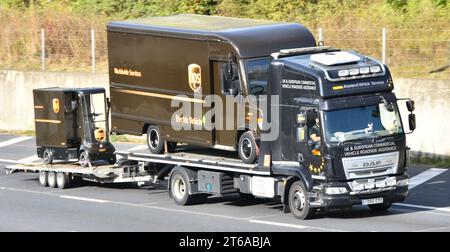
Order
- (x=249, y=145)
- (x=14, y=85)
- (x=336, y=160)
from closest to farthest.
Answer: (x=336, y=160)
(x=249, y=145)
(x=14, y=85)

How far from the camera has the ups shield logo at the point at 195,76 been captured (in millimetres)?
22875

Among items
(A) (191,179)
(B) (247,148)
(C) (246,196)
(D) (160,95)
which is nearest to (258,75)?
(B) (247,148)

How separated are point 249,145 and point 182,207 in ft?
7.65

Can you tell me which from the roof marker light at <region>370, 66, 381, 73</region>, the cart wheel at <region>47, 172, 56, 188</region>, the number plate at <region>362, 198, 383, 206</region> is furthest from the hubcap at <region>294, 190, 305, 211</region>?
the cart wheel at <region>47, 172, 56, 188</region>

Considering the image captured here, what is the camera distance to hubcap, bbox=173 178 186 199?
23516 mm

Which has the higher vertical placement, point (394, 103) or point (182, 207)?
point (394, 103)

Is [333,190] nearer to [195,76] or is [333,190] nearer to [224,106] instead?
[224,106]

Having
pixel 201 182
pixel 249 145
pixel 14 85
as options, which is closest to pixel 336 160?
pixel 249 145

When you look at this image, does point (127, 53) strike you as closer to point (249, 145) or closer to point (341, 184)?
point (249, 145)

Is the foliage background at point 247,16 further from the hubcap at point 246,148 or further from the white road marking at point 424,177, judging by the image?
the hubcap at point 246,148

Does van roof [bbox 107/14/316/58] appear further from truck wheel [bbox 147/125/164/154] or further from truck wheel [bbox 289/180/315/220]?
truck wheel [bbox 289/180/315/220]

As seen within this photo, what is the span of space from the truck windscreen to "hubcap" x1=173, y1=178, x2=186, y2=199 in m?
4.45

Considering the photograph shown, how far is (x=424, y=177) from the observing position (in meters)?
26.2

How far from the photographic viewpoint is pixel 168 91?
23.8m
